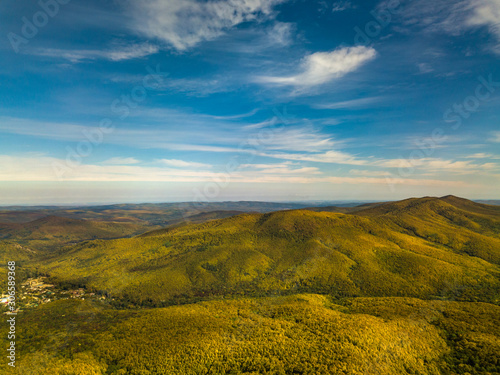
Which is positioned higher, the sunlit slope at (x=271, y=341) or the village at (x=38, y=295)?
the sunlit slope at (x=271, y=341)

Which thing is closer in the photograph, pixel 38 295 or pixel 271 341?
pixel 271 341

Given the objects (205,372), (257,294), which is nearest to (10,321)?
(205,372)

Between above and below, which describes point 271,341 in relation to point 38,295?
above

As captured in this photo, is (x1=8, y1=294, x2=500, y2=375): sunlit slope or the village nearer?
(x1=8, y1=294, x2=500, y2=375): sunlit slope

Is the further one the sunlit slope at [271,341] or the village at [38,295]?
the village at [38,295]

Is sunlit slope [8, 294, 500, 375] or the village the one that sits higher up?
sunlit slope [8, 294, 500, 375]
